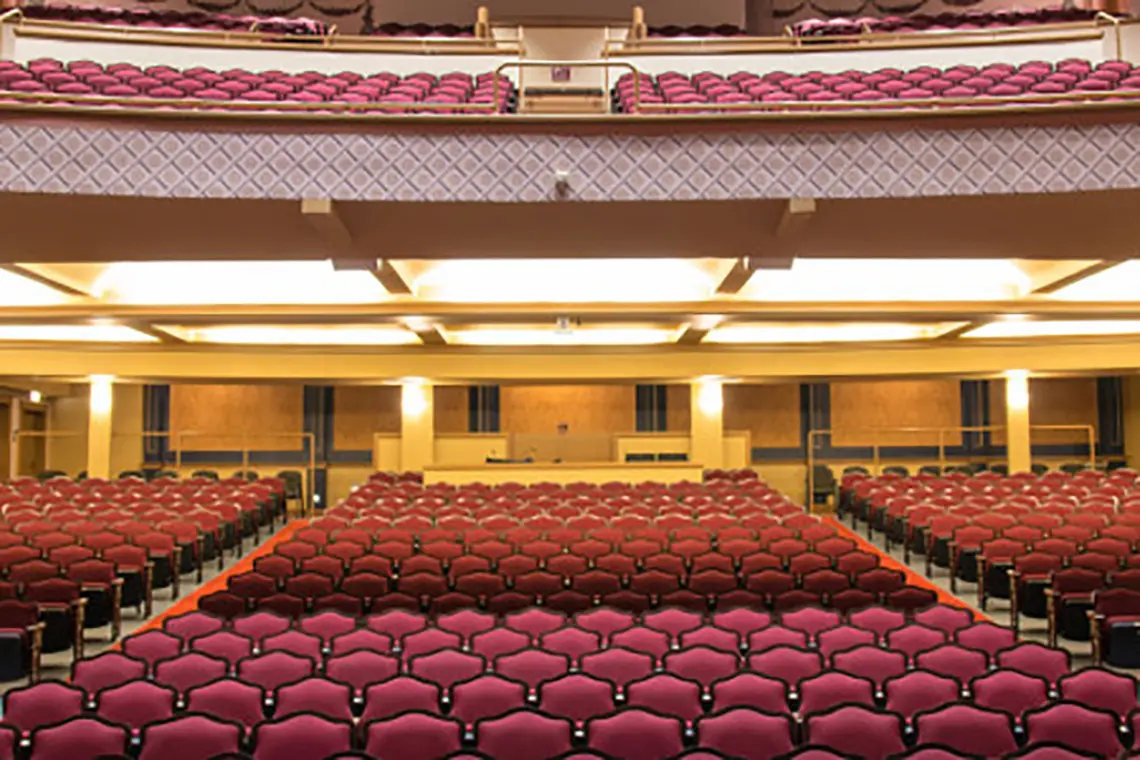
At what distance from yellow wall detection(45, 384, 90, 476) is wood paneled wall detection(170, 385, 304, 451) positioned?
2963mm

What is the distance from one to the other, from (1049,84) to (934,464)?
1304 centimetres

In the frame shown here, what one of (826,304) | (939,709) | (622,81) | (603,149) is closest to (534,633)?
(939,709)

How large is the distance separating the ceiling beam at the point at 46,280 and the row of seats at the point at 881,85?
7.27m

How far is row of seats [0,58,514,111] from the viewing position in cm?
1151

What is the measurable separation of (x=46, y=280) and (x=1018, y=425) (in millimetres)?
18158

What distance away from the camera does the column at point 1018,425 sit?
65.5 feet

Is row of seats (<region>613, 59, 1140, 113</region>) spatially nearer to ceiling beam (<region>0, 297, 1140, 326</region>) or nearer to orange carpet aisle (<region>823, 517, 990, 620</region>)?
ceiling beam (<region>0, 297, 1140, 326</region>)

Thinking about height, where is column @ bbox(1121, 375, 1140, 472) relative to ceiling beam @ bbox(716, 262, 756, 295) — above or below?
below

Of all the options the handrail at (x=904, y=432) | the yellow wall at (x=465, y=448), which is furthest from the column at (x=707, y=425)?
the yellow wall at (x=465, y=448)

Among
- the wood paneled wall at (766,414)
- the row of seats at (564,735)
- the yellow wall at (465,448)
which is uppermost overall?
the wood paneled wall at (766,414)

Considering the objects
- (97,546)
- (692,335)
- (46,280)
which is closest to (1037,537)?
(692,335)

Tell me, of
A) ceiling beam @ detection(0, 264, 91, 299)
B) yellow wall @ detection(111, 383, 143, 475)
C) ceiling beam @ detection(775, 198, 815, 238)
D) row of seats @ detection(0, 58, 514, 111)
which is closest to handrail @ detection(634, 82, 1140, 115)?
ceiling beam @ detection(775, 198, 815, 238)

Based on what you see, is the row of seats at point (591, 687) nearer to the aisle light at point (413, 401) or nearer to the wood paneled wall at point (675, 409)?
the aisle light at point (413, 401)

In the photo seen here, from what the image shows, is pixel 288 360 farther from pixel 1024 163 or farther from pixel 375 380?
pixel 1024 163
